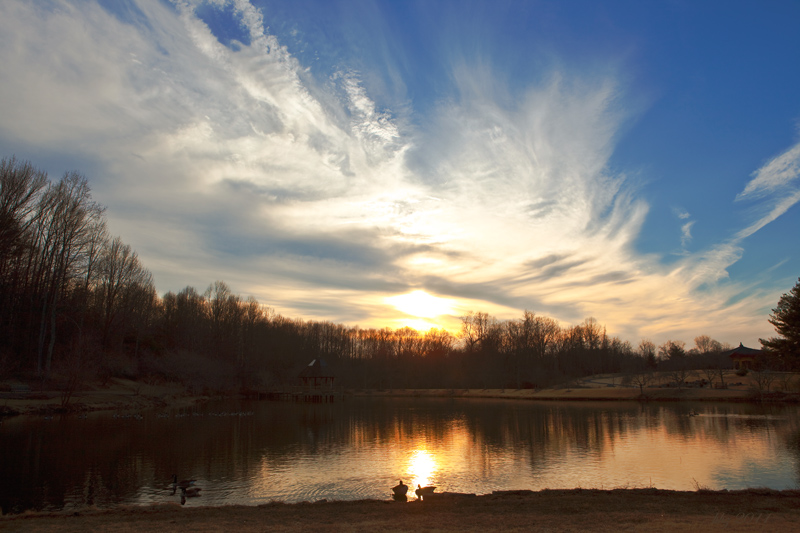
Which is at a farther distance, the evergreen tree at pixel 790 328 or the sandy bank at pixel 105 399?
the sandy bank at pixel 105 399

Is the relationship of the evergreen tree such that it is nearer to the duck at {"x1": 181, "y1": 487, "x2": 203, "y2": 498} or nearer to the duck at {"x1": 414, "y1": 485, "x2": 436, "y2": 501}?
the duck at {"x1": 414, "y1": 485, "x2": 436, "y2": 501}

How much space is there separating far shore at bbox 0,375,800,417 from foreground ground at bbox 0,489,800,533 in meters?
27.8

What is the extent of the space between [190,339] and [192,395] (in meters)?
14.0

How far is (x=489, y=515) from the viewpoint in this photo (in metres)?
9.29

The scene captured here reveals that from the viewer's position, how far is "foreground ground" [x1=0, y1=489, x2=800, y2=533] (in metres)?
8.12

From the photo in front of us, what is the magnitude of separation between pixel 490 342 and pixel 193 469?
70264mm

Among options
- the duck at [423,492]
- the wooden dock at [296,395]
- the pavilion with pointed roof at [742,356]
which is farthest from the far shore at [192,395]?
the duck at [423,492]

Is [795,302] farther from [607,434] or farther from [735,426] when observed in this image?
[607,434]

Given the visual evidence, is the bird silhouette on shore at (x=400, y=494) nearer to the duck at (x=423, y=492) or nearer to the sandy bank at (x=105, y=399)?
the duck at (x=423, y=492)

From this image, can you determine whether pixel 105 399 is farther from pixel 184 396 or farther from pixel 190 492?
pixel 190 492

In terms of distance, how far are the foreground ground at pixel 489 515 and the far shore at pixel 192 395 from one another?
27763 millimetres

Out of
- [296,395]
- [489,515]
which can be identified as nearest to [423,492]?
[489,515]

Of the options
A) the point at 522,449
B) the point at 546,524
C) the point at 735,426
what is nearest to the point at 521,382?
the point at 735,426

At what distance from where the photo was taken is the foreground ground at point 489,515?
812cm
